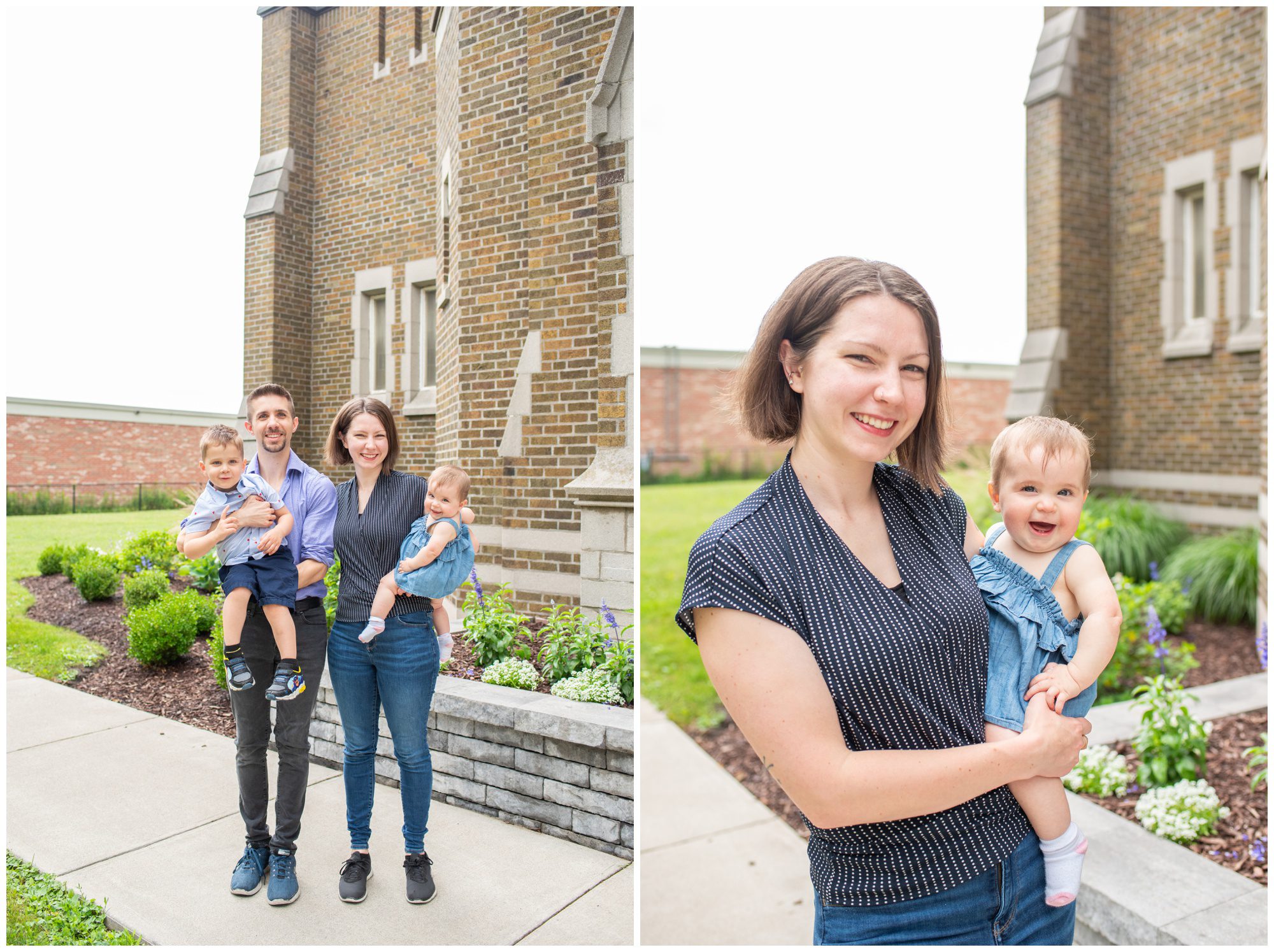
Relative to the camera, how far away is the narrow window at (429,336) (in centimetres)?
403

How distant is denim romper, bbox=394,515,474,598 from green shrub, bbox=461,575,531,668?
43.0 inches

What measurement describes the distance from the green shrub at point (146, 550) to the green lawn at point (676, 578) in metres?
2.35

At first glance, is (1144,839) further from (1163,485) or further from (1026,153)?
(1026,153)

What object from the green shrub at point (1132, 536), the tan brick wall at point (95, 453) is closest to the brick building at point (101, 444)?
Result: the tan brick wall at point (95, 453)

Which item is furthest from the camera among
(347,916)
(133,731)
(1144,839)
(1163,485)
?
(1163,485)

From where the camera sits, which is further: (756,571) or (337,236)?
(337,236)

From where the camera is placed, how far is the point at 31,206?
136 inches

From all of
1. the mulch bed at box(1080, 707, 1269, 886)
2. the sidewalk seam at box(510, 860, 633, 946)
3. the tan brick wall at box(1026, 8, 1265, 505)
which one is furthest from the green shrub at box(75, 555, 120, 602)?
the tan brick wall at box(1026, 8, 1265, 505)

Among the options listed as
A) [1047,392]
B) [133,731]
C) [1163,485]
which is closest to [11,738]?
[133,731]

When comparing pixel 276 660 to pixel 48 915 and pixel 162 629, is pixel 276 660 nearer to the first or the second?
pixel 48 915

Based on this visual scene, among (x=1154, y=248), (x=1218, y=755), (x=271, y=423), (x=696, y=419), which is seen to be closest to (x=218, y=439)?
(x=271, y=423)

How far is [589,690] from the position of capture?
3473 mm

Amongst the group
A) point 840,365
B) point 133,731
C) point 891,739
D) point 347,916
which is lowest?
point 347,916

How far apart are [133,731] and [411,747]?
4.62ft
